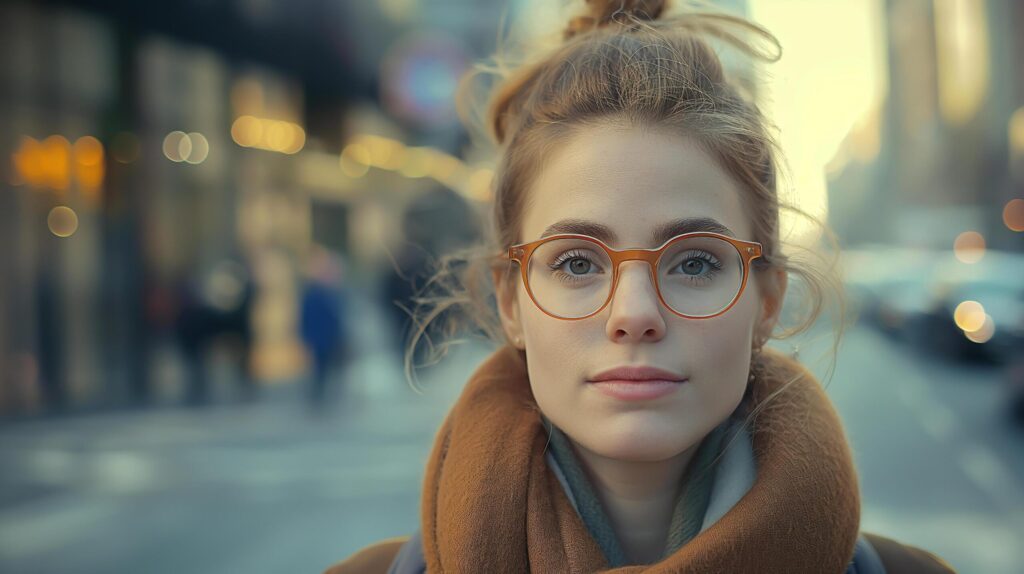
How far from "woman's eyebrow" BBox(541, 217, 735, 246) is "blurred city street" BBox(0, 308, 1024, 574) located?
0.57m

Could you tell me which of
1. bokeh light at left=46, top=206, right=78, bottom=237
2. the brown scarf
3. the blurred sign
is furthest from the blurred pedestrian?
the brown scarf

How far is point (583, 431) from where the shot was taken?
1.49m

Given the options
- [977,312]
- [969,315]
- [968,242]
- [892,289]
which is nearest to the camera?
[977,312]

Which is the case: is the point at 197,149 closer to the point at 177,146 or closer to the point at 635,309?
the point at 177,146

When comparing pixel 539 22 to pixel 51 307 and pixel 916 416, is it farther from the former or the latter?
pixel 51 307

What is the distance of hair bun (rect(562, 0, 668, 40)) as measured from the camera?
1801 mm

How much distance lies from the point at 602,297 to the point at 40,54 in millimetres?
11037

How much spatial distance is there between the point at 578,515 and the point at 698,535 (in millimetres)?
236

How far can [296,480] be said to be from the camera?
263 inches

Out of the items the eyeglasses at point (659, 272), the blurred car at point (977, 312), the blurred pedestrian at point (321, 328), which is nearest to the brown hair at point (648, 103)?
the eyeglasses at point (659, 272)

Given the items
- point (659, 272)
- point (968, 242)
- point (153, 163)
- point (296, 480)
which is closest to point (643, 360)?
point (659, 272)

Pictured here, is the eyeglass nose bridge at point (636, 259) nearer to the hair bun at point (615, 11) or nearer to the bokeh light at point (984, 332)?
the hair bun at point (615, 11)

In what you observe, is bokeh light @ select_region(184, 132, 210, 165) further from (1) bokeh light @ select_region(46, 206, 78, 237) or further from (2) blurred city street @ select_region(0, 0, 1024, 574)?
(1) bokeh light @ select_region(46, 206, 78, 237)

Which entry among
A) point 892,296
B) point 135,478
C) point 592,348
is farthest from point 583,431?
point 892,296
